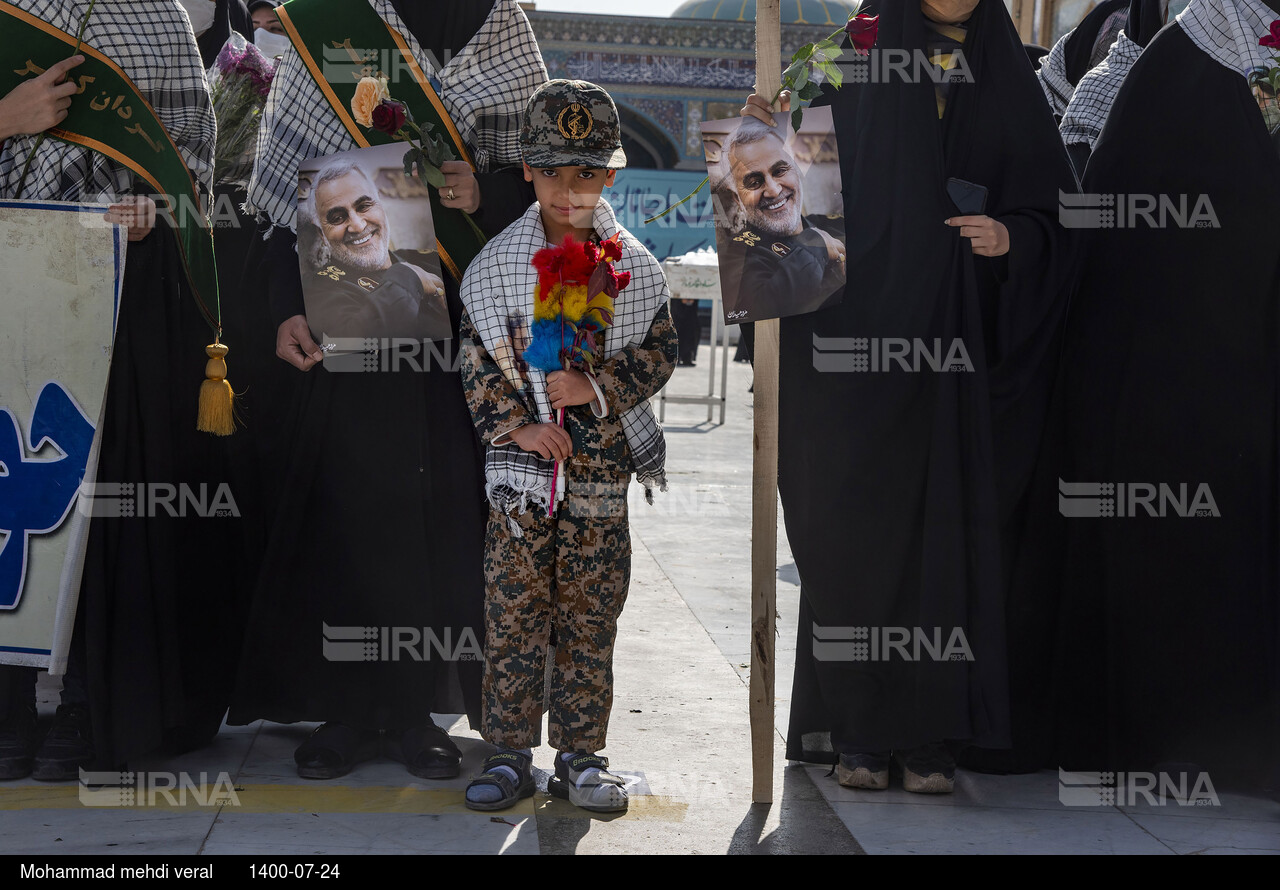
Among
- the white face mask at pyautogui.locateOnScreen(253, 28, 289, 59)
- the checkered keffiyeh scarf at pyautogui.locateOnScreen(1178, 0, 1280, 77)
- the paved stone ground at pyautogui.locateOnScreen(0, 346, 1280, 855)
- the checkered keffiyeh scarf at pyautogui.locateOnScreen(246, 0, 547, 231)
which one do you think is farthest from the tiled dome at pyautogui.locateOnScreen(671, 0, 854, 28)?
the paved stone ground at pyautogui.locateOnScreen(0, 346, 1280, 855)

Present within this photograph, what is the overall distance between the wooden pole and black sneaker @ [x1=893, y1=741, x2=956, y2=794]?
1.15 feet

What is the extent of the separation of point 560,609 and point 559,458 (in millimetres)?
343

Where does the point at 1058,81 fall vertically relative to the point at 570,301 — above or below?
above

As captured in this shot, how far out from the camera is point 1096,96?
11.6 feet

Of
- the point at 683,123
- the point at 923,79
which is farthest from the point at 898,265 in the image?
the point at 683,123

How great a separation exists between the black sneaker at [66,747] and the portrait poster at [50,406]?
0.58 ft

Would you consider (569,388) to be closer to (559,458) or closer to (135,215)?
(559,458)

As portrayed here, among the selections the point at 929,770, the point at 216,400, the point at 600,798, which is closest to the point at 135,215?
the point at 216,400

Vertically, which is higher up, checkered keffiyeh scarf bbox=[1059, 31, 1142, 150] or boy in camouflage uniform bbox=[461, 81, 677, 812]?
checkered keffiyeh scarf bbox=[1059, 31, 1142, 150]

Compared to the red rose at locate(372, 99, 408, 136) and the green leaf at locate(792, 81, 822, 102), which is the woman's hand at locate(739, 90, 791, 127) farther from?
the red rose at locate(372, 99, 408, 136)

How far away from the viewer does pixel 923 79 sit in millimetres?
2902

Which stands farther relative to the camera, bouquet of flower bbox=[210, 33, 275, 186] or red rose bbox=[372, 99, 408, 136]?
bouquet of flower bbox=[210, 33, 275, 186]

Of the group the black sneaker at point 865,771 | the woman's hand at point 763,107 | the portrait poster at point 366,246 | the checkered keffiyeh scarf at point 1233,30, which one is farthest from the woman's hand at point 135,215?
the checkered keffiyeh scarf at point 1233,30

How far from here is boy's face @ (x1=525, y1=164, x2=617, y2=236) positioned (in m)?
2.74
